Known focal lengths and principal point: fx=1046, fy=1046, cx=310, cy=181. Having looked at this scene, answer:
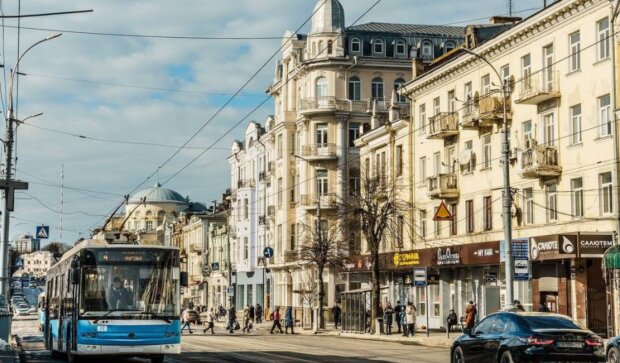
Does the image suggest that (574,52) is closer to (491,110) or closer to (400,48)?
(491,110)

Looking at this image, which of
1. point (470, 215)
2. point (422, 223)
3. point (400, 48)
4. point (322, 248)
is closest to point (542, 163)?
point (470, 215)

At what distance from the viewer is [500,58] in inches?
1812

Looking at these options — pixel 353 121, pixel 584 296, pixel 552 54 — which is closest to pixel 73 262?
pixel 584 296

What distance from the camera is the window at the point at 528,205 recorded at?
43125mm

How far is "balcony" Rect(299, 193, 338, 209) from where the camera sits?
7094 centimetres

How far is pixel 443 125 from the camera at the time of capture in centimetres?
Result: 5081

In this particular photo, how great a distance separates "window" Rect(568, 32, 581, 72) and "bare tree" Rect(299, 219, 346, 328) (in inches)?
936

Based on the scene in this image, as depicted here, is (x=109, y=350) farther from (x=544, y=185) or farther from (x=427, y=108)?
(x=427, y=108)

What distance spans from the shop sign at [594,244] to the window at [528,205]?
612cm

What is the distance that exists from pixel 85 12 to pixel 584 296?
23966 millimetres

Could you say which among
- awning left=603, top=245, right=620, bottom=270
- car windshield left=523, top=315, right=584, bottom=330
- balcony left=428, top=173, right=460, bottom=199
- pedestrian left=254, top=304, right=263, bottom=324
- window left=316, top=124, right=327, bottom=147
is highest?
window left=316, top=124, right=327, bottom=147

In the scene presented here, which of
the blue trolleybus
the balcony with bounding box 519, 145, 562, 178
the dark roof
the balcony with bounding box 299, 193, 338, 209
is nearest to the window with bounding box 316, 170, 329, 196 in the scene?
the balcony with bounding box 299, 193, 338, 209

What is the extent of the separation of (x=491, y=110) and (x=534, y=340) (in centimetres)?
2755

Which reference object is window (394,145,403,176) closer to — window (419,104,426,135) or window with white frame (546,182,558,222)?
window (419,104,426,135)
